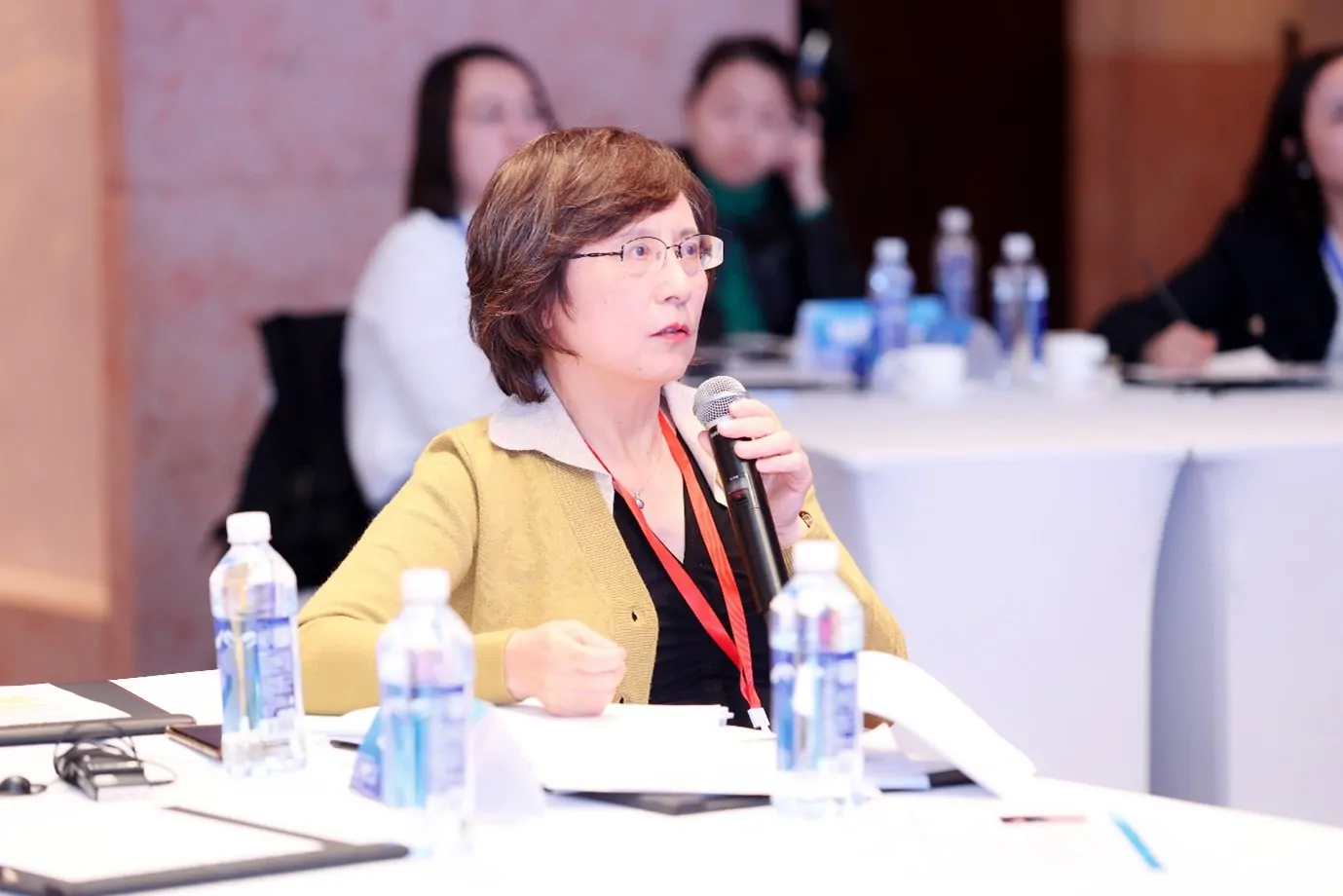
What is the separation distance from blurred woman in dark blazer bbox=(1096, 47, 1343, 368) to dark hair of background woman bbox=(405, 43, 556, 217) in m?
1.38

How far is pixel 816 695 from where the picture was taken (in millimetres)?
1392

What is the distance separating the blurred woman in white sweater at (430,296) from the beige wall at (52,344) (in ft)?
3.66

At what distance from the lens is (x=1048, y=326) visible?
744 cm

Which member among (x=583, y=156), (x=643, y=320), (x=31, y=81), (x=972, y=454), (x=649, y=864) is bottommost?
(x=649, y=864)

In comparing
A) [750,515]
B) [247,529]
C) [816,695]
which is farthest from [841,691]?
[247,529]

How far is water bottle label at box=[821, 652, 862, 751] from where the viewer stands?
1.38 meters

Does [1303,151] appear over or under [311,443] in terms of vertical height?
over

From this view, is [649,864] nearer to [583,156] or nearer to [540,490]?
[540,490]

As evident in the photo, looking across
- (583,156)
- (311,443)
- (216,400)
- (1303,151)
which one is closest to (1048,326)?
(1303,151)

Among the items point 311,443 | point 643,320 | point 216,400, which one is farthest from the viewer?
point 216,400

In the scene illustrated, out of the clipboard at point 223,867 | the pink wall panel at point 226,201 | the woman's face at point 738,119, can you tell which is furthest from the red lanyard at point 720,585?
the woman's face at point 738,119

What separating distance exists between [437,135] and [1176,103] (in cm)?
391

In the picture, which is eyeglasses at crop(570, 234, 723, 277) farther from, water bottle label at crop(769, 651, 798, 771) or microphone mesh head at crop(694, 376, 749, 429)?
A: water bottle label at crop(769, 651, 798, 771)

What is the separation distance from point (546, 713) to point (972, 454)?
1247mm
